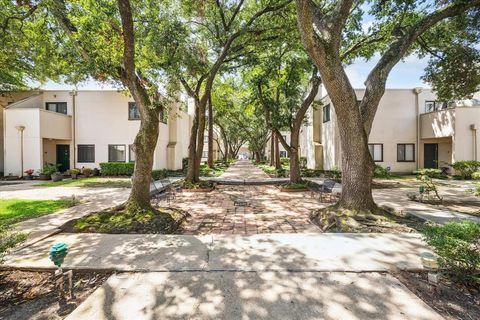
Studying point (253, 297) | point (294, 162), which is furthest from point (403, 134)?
point (253, 297)

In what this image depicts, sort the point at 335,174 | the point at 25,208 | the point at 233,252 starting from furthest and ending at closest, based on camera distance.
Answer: the point at 335,174, the point at 25,208, the point at 233,252

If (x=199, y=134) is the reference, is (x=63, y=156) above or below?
below

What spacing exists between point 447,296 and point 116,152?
1898cm

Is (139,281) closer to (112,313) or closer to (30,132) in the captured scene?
(112,313)

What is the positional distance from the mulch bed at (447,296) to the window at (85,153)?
64.5 ft

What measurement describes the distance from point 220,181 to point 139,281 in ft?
35.3

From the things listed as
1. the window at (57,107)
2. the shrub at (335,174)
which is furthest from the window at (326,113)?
the window at (57,107)

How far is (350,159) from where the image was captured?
611 centimetres

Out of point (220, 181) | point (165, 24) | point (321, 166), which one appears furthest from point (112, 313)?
point (321, 166)

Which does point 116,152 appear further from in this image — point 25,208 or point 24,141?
point 25,208

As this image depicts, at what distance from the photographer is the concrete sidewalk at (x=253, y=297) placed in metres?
2.64

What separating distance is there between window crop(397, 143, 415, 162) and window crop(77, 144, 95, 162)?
22841mm

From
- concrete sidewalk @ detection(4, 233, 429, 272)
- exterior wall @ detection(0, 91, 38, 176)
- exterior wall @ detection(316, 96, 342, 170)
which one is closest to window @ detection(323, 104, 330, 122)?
exterior wall @ detection(316, 96, 342, 170)

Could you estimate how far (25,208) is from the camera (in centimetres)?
766
